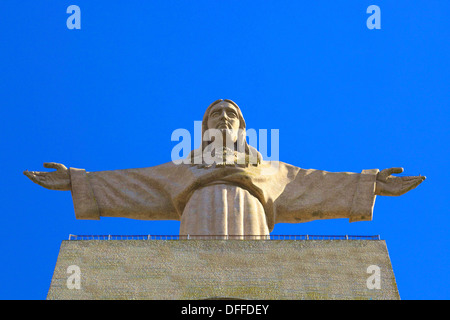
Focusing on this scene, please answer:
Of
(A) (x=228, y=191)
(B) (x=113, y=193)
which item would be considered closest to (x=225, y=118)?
(A) (x=228, y=191)

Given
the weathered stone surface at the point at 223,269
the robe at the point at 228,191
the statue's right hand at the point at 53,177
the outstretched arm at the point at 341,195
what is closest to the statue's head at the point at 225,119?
the robe at the point at 228,191

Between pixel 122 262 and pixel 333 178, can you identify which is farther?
pixel 333 178

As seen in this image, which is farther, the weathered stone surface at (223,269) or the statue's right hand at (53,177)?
the statue's right hand at (53,177)

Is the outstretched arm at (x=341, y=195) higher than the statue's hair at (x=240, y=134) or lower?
lower

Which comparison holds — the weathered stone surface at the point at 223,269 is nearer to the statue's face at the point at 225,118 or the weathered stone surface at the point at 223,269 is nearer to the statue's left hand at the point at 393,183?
the statue's left hand at the point at 393,183
